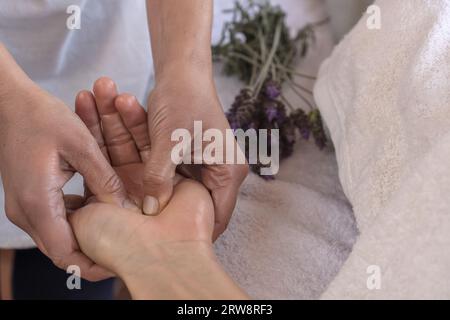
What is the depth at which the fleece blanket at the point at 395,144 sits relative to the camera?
0.53m

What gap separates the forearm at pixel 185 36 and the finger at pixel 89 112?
0.09m

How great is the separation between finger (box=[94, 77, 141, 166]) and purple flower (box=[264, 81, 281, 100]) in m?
0.20

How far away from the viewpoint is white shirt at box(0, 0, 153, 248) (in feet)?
2.72

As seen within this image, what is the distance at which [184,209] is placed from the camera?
661 millimetres

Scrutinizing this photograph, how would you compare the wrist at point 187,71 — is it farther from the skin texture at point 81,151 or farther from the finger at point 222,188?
the finger at point 222,188

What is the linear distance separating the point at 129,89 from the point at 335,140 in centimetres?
33

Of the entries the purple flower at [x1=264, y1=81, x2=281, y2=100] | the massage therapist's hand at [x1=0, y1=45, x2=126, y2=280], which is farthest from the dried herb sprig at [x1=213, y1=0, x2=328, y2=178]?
the massage therapist's hand at [x1=0, y1=45, x2=126, y2=280]

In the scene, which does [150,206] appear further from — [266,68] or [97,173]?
[266,68]

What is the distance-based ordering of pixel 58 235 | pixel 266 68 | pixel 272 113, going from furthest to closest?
pixel 266 68
pixel 272 113
pixel 58 235

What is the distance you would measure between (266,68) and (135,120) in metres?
0.25

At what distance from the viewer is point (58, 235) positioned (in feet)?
2.20

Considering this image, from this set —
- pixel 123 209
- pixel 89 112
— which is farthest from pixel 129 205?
pixel 89 112
